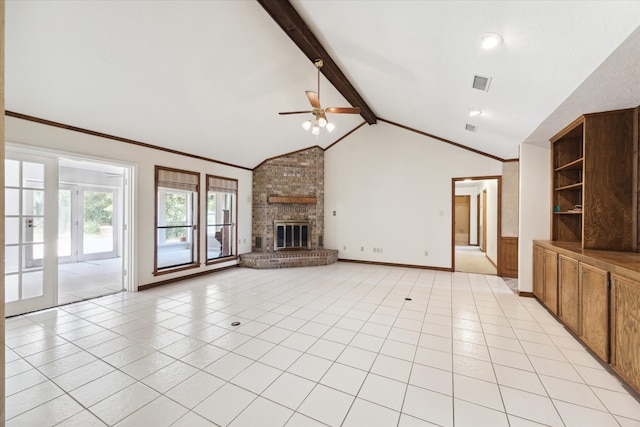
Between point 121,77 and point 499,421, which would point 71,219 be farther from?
point 499,421

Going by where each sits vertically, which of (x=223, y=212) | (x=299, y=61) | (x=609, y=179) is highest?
(x=299, y=61)

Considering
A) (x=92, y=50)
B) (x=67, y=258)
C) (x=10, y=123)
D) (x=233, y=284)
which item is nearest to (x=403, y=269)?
(x=233, y=284)

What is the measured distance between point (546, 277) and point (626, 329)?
181 cm

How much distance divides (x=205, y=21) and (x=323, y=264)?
5.25m

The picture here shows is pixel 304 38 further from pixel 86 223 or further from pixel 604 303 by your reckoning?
pixel 86 223

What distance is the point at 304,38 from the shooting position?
3.19 meters

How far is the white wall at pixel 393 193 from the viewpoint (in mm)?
6039

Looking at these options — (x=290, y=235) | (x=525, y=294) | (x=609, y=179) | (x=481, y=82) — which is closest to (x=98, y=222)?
(x=290, y=235)

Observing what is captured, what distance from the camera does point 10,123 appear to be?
317 centimetres

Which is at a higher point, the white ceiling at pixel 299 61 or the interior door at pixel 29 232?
the white ceiling at pixel 299 61

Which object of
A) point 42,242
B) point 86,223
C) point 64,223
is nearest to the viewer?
point 42,242

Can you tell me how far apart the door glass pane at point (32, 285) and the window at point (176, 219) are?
1.46 metres

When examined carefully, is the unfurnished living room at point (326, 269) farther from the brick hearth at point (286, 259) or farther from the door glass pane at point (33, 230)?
the brick hearth at point (286, 259)

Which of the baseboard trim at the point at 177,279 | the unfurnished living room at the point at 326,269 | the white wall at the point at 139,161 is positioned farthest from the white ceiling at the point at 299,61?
the baseboard trim at the point at 177,279
